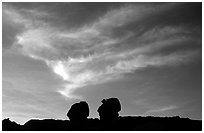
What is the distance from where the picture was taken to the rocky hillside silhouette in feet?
159

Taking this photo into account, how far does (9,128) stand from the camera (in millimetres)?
55250

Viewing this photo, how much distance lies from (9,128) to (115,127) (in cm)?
2324

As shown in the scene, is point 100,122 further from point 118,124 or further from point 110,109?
point 118,124

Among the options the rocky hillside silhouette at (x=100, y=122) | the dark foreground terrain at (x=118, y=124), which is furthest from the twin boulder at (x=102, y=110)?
the dark foreground terrain at (x=118, y=124)

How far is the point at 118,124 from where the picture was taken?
5209 centimetres

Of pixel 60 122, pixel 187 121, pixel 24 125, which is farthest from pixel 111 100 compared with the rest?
pixel 24 125

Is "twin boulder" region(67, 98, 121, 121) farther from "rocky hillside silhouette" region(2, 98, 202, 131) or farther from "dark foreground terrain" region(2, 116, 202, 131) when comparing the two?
"dark foreground terrain" region(2, 116, 202, 131)

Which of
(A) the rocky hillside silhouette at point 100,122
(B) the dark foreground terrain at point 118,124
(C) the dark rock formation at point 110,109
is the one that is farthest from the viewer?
(C) the dark rock formation at point 110,109

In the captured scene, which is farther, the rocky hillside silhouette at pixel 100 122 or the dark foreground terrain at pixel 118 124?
the rocky hillside silhouette at pixel 100 122

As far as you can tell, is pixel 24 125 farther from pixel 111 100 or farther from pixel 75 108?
pixel 111 100

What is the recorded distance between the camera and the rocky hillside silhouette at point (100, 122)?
48594 millimetres

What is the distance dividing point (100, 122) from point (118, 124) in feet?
17.9

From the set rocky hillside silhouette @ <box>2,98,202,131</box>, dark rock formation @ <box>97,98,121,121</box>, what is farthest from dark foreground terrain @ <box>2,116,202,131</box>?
dark rock formation @ <box>97,98,121,121</box>

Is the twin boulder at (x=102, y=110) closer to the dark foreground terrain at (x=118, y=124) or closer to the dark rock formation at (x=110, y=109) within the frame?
the dark rock formation at (x=110, y=109)
